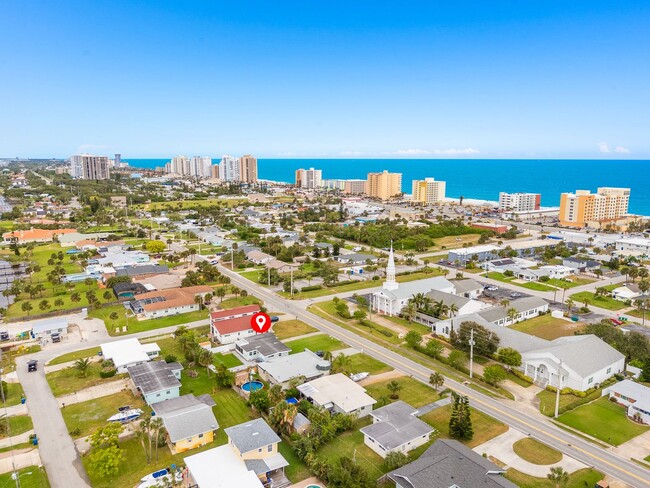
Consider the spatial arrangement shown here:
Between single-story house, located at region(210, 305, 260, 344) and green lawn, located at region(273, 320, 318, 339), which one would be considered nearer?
single-story house, located at region(210, 305, 260, 344)

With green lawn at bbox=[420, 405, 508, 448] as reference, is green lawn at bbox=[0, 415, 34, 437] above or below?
below

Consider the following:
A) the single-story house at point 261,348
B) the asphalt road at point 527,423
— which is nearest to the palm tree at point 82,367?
the single-story house at point 261,348

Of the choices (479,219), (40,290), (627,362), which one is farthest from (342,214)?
(627,362)

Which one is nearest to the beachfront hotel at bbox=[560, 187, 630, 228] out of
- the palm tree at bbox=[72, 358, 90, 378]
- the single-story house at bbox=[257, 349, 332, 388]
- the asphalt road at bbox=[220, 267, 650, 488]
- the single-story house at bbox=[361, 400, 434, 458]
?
the asphalt road at bbox=[220, 267, 650, 488]

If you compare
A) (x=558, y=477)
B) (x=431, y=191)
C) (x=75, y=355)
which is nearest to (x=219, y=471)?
(x=558, y=477)

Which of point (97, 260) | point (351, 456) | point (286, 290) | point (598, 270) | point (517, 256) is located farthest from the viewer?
point (517, 256)

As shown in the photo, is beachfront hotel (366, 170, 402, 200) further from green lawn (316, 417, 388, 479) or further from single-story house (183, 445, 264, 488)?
single-story house (183, 445, 264, 488)

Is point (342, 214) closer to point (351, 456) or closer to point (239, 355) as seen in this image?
point (239, 355)
